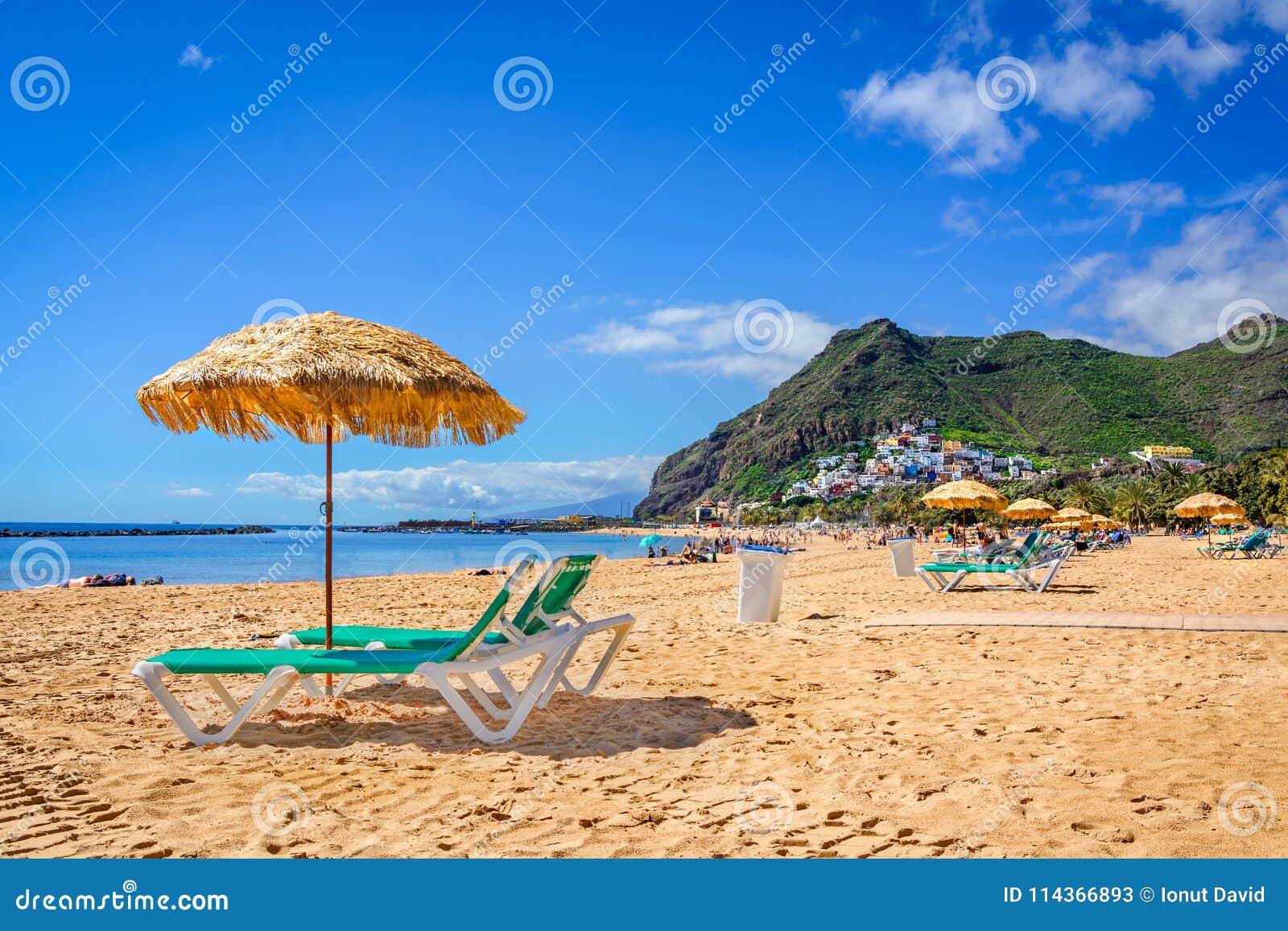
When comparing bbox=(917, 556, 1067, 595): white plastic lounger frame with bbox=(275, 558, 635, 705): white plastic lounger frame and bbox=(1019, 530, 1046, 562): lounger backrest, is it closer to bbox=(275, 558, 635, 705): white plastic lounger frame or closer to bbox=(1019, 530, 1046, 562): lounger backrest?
bbox=(1019, 530, 1046, 562): lounger backrest

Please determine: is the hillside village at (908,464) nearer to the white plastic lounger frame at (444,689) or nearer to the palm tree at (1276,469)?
the palm tree at (1276,469)

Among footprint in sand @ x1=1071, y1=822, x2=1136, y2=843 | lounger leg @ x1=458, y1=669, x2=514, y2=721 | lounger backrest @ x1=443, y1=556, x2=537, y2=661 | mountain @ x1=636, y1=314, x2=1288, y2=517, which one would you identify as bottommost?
footprint in sand @ x1=1071, y1=822, x2=1136, y2=843

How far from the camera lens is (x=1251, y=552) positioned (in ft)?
83.7

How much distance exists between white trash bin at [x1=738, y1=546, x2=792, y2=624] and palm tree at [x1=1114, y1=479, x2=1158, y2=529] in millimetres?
72179

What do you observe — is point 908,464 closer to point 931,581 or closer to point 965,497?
point 965,497

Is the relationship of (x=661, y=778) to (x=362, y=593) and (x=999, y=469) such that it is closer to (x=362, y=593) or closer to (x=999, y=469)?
(x=362, y=593)

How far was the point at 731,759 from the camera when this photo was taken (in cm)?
386

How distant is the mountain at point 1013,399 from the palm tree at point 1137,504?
19.7 metres

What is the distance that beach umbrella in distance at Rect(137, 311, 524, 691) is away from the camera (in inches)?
193

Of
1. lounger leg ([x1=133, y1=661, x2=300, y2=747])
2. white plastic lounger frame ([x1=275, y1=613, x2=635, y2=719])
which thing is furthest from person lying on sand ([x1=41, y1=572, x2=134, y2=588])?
lounger leg ([x1=133, y1=661, x2=300, y2=747])

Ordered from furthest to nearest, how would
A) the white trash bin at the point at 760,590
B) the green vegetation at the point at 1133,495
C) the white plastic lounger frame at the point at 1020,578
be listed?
the green vegetation at the point at 1133,495, the white plastic lounger frame at the point at 1020,578, the white trash bin at the point at 760,590

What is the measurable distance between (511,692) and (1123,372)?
124189mm

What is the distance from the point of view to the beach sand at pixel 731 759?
2852mm

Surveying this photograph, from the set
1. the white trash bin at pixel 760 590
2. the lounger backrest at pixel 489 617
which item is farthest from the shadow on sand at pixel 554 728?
the white trash bin at pixel 760 590
